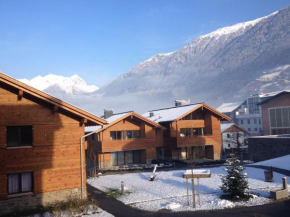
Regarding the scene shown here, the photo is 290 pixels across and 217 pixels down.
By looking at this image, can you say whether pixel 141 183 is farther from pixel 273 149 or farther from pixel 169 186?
pixel 273 149

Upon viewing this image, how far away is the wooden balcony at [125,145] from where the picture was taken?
1353 inches

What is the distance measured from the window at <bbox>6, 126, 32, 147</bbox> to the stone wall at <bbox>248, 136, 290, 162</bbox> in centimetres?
3263

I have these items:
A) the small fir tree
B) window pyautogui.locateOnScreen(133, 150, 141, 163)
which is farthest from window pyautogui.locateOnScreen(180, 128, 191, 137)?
the small fir tree

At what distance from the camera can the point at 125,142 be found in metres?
35.6

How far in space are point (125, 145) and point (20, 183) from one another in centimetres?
2025

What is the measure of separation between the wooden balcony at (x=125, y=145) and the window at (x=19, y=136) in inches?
712

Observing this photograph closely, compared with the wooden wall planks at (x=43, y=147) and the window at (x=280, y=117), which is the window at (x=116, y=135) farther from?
the window at (x=280, y=117)

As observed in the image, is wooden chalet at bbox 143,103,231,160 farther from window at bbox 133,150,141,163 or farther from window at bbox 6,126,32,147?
window at bbox 6,126,32,147

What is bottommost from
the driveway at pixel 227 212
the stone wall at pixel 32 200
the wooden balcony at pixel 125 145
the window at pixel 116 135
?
the driveway at pixel 227 212

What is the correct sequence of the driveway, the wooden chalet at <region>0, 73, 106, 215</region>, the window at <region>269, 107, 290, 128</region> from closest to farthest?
1. the driveway
2. the wooden chalet at <region>0, 73, 106, 215</region>
3. the window at <region>269, 107, 290, 128</region>

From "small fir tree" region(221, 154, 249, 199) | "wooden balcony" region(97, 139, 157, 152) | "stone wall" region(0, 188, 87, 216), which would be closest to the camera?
"stone wall" region(0, 188, 87, 216)

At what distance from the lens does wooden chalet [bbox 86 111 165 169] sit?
114 ft

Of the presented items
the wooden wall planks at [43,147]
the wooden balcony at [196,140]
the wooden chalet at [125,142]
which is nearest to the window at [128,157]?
the wooden chalet at [125,142]

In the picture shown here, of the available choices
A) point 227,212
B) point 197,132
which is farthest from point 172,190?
point 197,132
